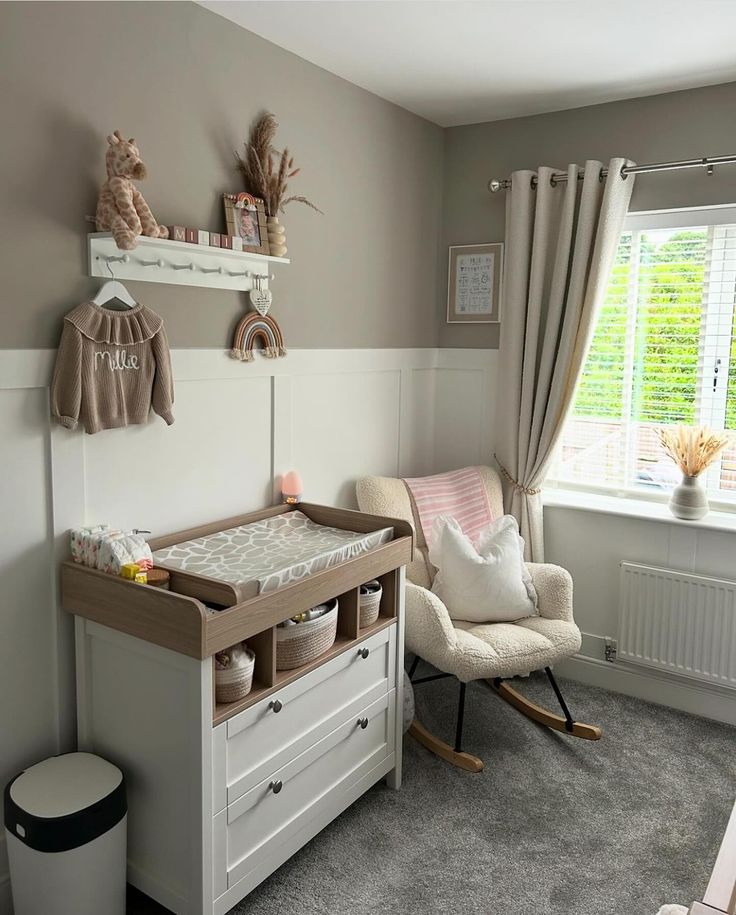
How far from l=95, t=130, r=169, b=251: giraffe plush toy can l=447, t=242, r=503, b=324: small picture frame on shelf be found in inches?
72.3

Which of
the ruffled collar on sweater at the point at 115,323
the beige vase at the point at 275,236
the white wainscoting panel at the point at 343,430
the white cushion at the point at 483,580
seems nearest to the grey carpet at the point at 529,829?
the white cushion at the point at 483,580

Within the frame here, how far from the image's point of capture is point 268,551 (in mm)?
2322

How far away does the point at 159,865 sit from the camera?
6.56 ft

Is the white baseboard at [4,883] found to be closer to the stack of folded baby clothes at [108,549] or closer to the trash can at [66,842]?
the trash can at [66,842]

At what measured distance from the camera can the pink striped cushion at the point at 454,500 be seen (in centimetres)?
321

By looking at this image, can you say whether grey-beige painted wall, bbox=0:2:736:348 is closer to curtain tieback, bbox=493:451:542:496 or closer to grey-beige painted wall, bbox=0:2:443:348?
grey-beige painted wall, bbox=0:2:443:348

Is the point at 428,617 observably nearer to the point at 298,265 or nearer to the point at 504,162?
the point at 298,265

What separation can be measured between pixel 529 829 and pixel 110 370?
1844mm

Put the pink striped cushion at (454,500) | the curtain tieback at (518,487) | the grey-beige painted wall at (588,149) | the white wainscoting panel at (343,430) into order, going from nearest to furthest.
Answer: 1. the white wainscoting panel at (343,430)
2. the grey-beige painted wall at (588,149)
3. the pink striped cushion at (454,500)
4. the curtain tieback at (518,487)

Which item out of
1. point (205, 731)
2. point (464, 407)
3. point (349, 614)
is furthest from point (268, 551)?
point (464, 407)

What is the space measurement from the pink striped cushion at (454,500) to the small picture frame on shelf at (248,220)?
119cm

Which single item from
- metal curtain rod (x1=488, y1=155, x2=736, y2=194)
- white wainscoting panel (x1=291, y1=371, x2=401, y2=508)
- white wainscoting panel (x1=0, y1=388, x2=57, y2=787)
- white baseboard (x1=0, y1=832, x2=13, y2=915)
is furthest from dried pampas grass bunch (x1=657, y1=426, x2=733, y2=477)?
white baseboard (x1=0, y1=832, x2=13, y2=915)

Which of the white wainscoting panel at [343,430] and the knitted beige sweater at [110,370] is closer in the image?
the knitted beige sweater at [110,370]

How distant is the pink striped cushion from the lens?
321 cm
